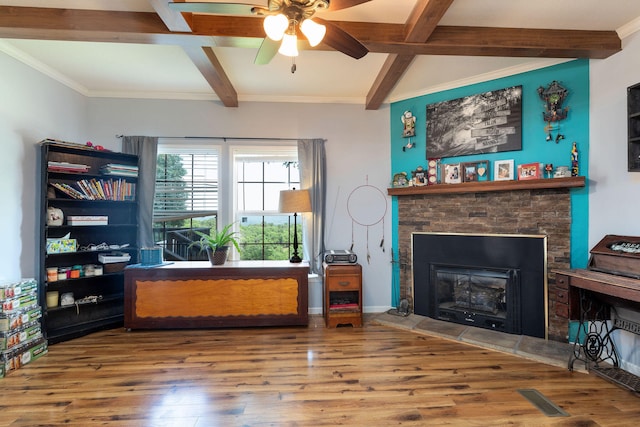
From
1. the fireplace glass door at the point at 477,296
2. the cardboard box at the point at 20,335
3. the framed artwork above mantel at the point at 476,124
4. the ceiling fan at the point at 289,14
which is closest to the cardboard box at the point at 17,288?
the cardboard box at the point at 20,335

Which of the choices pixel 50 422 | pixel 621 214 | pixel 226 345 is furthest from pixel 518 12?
pixel 50 422

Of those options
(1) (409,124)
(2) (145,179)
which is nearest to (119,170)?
(2) (145,179)

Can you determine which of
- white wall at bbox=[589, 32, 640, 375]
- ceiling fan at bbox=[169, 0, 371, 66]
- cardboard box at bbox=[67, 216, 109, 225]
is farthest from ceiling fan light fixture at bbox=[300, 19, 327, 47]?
cardboard box at bbox=[67, 216, 109, 225]

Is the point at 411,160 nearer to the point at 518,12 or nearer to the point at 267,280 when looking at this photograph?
the point at 518,12

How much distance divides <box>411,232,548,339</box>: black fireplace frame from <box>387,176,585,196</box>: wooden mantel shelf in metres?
0.47

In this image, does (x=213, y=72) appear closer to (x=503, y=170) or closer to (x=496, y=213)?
(x=503, y=170)

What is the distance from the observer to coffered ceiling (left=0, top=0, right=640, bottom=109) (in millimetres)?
2000

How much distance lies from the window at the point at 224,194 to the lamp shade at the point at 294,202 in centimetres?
53

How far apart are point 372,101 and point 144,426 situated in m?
3.43

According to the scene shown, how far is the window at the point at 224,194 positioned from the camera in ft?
11.7

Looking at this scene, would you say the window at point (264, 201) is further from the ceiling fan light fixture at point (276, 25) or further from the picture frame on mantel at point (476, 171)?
the ceiling fan light fixture at point (276, 25)

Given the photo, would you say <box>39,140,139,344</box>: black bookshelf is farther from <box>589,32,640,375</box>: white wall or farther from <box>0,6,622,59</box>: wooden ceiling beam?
<box>589,32,640,375</box>: white wall

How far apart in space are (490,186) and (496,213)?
0.30m

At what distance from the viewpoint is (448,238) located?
3.19 m
